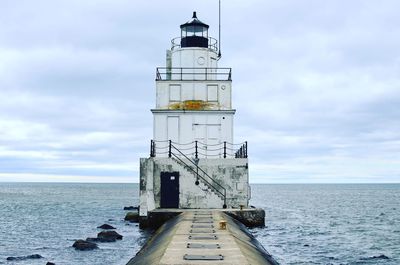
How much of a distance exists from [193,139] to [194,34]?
22.6 feet

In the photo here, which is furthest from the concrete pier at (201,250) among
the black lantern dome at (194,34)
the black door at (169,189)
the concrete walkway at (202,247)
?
the black lantern dome at (194,34)

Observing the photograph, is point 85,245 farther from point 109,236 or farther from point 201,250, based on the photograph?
point 201,250

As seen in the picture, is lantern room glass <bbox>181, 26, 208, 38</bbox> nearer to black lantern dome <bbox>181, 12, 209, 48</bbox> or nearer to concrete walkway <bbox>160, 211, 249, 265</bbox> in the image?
black lantern dome <bbox>181, 12, 209, 48</bbox>

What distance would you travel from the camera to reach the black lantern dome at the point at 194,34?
30.7 metres

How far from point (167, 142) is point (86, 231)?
11158 millimetres

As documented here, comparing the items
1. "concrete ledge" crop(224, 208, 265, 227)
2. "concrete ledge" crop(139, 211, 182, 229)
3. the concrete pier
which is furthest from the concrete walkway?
"concrete ledge" crop(224, 208, 265, 227)

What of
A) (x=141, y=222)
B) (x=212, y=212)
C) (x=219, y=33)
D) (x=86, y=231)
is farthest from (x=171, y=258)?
(x=86, y=231)

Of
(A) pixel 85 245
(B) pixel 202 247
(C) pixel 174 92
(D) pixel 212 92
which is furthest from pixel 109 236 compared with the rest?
(B) pixel 202 247

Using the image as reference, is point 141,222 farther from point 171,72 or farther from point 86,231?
point 86,231

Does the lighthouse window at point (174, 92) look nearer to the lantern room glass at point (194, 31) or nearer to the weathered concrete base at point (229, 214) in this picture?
the lantern room glass at point (194, 31)

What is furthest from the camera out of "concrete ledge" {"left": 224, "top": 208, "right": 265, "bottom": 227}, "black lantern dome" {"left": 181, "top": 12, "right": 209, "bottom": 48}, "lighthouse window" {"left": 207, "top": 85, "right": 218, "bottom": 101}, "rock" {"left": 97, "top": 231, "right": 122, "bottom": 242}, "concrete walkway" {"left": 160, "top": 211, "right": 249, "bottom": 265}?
"black lantern dome" {"left": 181, "top": 12, "right": 209, "bottom": 48}

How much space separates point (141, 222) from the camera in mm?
24656

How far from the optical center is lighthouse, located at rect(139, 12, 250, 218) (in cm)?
2570

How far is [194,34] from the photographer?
30.9 m
